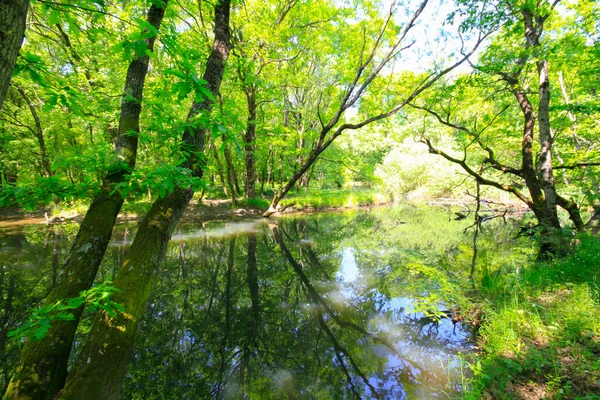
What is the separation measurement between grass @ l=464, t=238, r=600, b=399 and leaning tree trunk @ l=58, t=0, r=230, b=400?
3.42 meters

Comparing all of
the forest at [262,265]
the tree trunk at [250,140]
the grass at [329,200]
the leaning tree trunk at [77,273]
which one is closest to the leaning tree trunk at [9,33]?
the forest at [262,265]

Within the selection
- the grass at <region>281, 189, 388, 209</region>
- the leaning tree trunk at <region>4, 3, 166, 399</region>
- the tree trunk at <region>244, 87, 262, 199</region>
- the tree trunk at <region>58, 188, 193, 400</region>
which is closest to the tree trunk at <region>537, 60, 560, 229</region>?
the tree trunk at <region>58, 188, 193, 400</region>

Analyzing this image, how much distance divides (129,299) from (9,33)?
2.15 metres

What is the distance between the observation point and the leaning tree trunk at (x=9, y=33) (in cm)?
116

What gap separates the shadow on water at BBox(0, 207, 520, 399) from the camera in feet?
10.8

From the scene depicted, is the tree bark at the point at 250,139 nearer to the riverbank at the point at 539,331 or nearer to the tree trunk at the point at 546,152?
the tree trunk at the point at 546,152

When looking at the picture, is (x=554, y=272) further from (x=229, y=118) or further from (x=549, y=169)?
(x=229, y=118)

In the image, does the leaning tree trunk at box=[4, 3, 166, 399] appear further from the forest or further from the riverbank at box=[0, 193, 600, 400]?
the riverbank at box=[0, 193, 600, 400]

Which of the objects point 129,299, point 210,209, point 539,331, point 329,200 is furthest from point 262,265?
point 329,200

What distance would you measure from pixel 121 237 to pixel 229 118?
423 inches

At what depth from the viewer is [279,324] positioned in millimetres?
4629

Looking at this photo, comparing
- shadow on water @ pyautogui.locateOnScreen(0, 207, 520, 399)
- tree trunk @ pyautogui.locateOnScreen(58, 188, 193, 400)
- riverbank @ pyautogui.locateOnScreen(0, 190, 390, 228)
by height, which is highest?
tree trunk @ pyautogui.locateOnScreen(58, 188, 193, 400)

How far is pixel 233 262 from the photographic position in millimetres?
7719

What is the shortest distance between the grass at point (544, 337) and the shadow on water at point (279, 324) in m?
0.58
